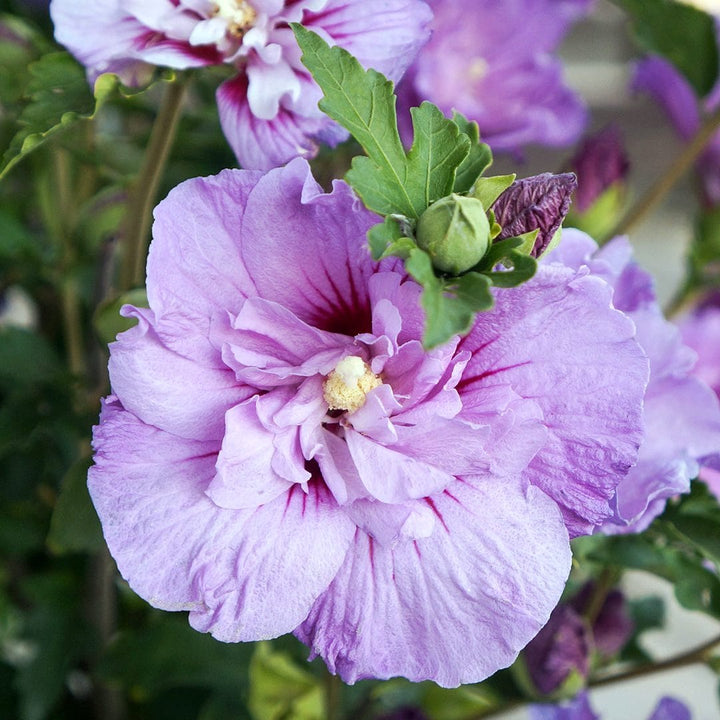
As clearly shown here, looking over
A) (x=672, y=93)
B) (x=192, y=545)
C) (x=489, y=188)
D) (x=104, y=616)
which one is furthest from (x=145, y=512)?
(x=672, y=93)

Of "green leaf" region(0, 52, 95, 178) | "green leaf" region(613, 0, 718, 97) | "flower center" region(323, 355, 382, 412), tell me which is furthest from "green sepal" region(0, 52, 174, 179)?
"green leaf" region(613, 0, 718, 97)

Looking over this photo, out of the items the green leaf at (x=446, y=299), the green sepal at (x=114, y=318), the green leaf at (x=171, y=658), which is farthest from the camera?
the green leaf at (x=171, y=658)

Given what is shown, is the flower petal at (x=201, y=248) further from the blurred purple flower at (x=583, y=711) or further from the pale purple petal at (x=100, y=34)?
the blurred purple flower at (x=583, y=711)

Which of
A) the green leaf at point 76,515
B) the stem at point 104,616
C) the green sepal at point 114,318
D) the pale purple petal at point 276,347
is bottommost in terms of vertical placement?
the stem at point 104,616

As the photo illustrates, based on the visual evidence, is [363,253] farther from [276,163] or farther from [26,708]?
[26,708]

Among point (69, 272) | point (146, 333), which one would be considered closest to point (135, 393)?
point (146, 333)

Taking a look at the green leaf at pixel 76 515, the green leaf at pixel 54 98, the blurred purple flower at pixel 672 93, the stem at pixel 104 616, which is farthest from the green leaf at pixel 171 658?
the blurred purple flower at pixel 672 93
